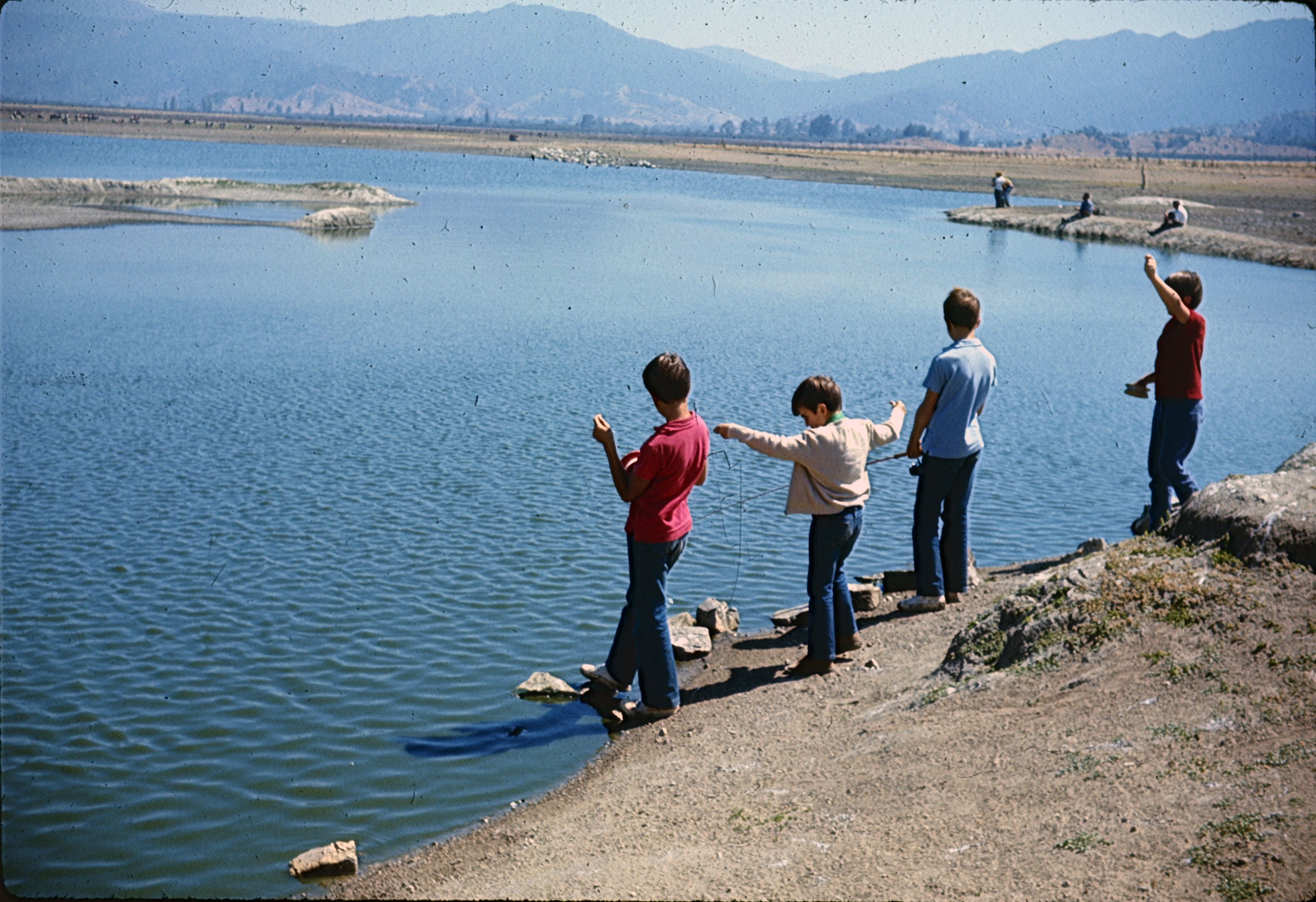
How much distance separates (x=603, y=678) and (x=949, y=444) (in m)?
3.05

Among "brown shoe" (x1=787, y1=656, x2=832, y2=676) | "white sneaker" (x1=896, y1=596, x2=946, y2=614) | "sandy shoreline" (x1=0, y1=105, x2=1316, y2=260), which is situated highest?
"sandy shoreline" (x1=0, y1=105, x2=1316, y2=260)

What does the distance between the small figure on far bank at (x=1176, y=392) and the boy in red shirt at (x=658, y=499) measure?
4.28m

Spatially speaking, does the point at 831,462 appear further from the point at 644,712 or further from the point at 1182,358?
the point at 1182,358

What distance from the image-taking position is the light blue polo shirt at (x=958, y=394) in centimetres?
831

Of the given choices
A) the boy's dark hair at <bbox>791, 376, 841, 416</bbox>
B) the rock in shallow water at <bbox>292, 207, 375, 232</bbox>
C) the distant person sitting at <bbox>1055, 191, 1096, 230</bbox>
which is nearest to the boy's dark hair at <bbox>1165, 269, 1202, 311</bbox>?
the boy's dark hair at <bbox>791, 376, 841, 416</bbox>

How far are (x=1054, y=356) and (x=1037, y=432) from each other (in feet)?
24.2

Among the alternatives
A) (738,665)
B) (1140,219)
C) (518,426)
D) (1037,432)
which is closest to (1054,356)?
(1037,432)

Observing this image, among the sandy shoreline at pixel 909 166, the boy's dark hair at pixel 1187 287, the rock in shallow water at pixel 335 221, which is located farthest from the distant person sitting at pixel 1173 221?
the boy's dark hair at pixel 1187 287

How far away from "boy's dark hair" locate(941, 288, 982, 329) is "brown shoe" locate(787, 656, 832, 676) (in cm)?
261

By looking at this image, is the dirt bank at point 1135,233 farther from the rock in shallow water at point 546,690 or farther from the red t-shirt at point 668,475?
the red t-shirt at point 668,475

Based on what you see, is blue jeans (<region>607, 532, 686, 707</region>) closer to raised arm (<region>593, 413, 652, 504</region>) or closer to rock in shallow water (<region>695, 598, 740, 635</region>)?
raised arm (<region>593, 413, 652, 504</region>)

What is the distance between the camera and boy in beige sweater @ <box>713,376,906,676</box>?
24.3ft

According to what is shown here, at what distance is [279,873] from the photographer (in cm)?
646

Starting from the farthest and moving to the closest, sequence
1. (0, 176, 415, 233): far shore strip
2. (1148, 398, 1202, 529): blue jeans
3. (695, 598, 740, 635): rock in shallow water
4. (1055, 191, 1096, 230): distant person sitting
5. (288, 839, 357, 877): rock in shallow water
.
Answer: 1. (1055, 191, 1096, 230): distant person sitting
2. (0, 176, 415, 233): far shore strip
3. (695, 598, 740, 635): rock in shallow water
4. (1148, 398, 1202, 529): blue jeans
5. (288, 839, 357, 877): rock in shallow water
